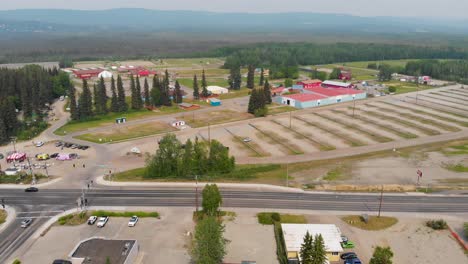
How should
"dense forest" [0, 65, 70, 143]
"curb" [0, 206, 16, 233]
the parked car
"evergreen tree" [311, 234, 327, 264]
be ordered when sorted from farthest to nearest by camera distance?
"dense forest" [0, 65, 70, 143] → the parked car → "curb" [0, 206, 16, 233] → "evergreen tree" [311, 234, 327, 264]

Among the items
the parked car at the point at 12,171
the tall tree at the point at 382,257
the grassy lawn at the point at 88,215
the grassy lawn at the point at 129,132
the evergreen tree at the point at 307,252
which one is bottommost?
the grassy lawn at the point at 88,215

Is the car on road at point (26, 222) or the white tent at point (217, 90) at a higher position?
the white tent at point (217, 90)

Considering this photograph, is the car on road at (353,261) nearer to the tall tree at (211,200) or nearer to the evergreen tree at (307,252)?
the evergreen tree at (307,252)

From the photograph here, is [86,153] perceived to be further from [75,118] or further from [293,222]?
[293,222]

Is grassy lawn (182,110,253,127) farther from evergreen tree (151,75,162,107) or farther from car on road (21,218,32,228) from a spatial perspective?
car on road (21,218,32,228)

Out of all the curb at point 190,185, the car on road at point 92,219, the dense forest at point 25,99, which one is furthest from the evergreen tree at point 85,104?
the car on road at point 92,219

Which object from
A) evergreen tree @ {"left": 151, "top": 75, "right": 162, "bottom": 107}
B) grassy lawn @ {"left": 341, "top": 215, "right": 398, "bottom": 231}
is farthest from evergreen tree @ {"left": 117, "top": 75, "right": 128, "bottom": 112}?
grassy lawn @ {"left": 341, "top": 215, "right": 398, "bottom": 231}

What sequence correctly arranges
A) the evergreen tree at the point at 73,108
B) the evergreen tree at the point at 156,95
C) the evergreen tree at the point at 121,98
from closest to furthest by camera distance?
1. the evergreen tree at the point at 73,108
2. the evergreen tree at the point at 121,98
3. the evergreen tree at the point at 156,95
